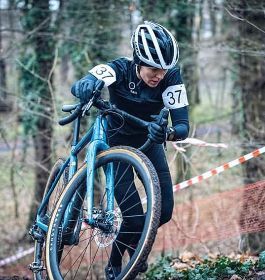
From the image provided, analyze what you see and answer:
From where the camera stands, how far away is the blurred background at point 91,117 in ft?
29.6

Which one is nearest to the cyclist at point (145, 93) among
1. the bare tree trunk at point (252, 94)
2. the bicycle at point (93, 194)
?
the bicycle at point (93, 194)

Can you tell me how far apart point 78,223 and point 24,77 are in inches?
304

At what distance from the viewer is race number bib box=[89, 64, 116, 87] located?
13.9 feet

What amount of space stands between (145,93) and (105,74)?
0.34 meters

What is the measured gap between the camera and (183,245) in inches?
327

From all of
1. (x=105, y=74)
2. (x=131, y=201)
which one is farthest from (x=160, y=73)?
(x=131, y=201)

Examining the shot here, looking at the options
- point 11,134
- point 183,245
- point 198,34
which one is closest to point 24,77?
point 11,134

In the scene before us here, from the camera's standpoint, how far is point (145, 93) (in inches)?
173

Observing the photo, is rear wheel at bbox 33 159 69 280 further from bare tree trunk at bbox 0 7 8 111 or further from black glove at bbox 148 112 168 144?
bare tree trunk at bbox 0 7 8 111

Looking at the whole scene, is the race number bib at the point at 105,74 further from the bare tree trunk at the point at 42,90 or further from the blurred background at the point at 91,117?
the bare tree trunk at the point at 42,90

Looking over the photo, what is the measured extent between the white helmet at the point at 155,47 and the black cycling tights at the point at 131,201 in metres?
0.75

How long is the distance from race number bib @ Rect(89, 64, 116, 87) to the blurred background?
4233 mm

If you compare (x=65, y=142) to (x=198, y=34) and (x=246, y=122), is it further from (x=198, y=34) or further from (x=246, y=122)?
(x=198, y=34)

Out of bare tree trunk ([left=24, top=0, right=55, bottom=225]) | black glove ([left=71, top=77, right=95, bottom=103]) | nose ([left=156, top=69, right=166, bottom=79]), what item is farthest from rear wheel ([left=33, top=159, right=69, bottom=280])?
bare tree trunk ([left=24, top=0, right=55, bottom=225])
